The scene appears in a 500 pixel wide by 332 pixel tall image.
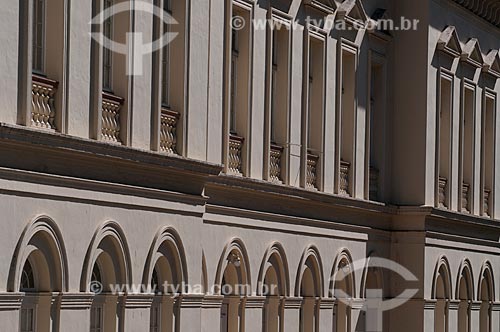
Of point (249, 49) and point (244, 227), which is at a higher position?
point (249, 49)

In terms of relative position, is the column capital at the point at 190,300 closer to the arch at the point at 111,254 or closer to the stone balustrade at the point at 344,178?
the arch at the point at 111,254

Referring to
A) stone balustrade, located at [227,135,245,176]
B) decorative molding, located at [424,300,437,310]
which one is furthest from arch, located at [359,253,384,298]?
stone balustrade, located at [227,135,245,176]

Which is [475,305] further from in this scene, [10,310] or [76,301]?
[10,310]

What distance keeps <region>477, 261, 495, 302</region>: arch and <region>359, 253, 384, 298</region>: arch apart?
5.81 m

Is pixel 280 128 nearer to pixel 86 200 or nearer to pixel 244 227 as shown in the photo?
pixel 244 227

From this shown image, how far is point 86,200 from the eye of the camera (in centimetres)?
2175

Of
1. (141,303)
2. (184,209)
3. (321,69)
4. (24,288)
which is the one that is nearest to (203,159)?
(184,209)

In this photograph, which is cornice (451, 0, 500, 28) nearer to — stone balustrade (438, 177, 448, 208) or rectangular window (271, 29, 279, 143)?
stone balustrade (438, 177, 448, 208)

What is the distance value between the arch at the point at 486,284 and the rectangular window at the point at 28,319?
847 inches

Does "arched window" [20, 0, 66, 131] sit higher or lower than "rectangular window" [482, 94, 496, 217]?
lower

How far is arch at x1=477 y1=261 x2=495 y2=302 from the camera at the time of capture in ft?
135

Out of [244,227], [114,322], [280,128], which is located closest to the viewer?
[114,322]

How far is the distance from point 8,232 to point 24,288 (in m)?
1.27

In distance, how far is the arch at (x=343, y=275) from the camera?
3269 cm
